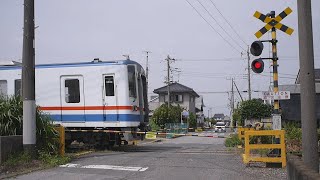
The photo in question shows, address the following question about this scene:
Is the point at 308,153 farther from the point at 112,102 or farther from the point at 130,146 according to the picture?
the point at 130,146

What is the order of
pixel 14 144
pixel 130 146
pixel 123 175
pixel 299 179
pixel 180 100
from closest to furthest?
pixel 299 179 → pixel 123 175 → pixel 14 144 → pixel 130 146 → pixel 180 100

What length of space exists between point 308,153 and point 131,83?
958 centimetres

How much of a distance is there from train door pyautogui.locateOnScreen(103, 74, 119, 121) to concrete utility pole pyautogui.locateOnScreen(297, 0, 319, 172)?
9240mm

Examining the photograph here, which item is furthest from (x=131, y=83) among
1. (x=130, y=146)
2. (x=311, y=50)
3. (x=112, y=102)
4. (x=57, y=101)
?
(x=311, y=50)

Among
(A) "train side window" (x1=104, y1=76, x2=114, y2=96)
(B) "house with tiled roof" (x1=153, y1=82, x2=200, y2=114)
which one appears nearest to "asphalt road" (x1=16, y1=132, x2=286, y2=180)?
(A) "train side window" (x1=104, y1=76, x2=114, y2=96)

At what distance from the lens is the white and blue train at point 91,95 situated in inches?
627

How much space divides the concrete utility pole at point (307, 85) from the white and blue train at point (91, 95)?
8.97 meters

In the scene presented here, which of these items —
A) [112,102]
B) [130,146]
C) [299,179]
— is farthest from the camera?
[130,146]

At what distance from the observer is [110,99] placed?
16.0 metres

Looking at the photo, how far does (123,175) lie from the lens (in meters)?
10.1

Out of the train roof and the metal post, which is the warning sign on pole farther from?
the train roof

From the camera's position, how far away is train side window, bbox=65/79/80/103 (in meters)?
16.4

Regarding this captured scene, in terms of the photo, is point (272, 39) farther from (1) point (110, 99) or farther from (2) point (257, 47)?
(1) point (110, 99)

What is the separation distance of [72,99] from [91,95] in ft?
2.79
